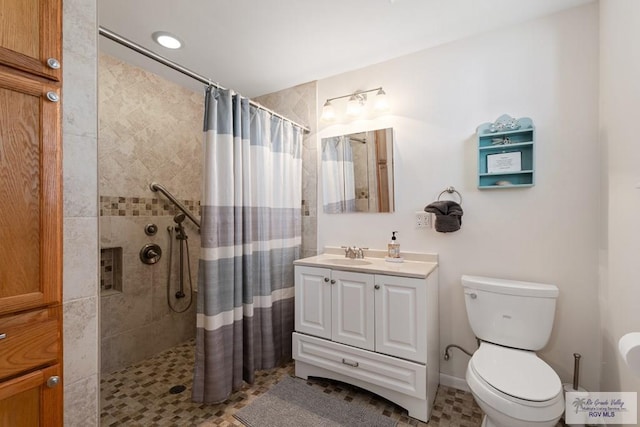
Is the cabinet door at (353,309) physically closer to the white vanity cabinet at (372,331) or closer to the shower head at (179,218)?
the white vanity cabinet at (372,331)

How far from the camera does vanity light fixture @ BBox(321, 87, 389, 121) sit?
A: 84.7 inches

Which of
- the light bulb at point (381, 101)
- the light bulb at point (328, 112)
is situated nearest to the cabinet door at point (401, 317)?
the light bulb at point (381, 101)

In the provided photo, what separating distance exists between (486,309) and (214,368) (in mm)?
1696

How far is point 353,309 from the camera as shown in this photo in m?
1.83

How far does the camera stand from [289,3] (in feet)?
5.26

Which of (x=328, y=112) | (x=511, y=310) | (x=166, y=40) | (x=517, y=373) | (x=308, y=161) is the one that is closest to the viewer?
(x=517, y=373)

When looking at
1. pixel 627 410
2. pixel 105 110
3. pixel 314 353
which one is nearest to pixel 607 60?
pixel 627 410

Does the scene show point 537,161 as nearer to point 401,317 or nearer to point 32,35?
point 401,317

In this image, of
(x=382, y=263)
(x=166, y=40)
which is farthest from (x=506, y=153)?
(x=166, y=40)

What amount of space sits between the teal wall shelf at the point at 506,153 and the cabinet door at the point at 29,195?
2.14 metres

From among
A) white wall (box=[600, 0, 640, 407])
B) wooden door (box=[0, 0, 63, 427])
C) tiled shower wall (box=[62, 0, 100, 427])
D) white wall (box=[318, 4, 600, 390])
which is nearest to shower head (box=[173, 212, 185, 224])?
tiled shower wall (box=[62, 0, 100, 427])

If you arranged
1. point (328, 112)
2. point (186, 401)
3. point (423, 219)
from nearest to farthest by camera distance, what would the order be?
point (186, 401) < point (423, 219) < point (328, 112)

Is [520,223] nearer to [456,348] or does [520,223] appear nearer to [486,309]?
[486,309]

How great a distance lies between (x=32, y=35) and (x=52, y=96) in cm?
19
